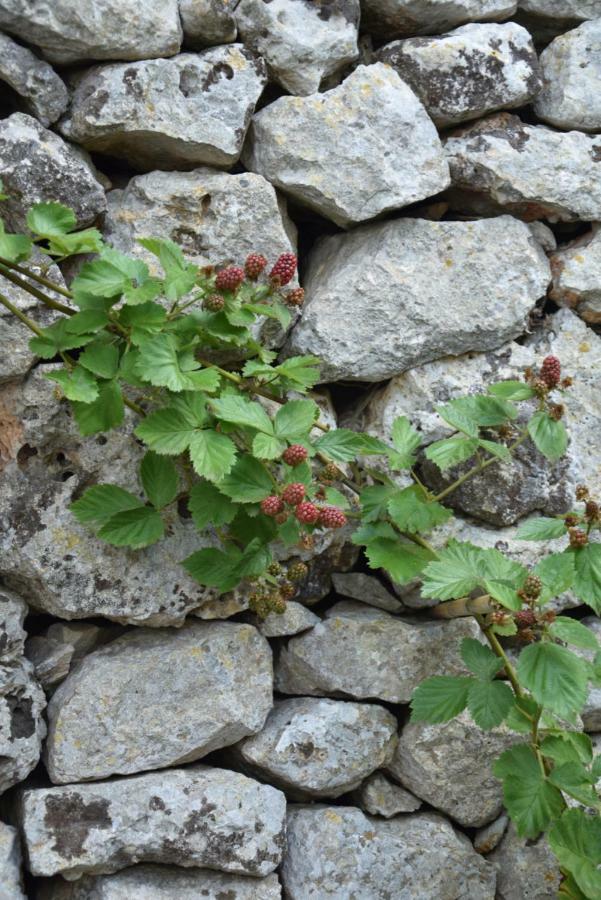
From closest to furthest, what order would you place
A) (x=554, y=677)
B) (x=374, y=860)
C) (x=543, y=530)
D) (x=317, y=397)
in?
(x=554, y=677)
(x=543, y=530)
(x=374, y=860)
(x=317, y=397)

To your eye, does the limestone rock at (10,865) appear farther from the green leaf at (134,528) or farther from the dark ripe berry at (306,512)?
the dark ripe berry at (306,512)

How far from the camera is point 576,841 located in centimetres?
168

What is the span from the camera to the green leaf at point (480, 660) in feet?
5.78

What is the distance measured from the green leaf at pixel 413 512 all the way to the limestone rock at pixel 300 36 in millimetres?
897

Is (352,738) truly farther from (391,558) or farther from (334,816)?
(391,558)

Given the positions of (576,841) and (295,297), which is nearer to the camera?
(576,841)

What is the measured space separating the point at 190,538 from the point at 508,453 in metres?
0.65

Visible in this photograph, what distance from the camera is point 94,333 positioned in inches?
67.1

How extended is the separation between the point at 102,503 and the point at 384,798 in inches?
33.9

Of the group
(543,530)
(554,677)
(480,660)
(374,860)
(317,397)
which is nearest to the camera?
(554,677)

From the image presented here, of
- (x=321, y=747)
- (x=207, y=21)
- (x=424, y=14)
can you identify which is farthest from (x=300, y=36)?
(x=321, y=747)

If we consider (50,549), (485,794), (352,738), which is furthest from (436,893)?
(50,549)

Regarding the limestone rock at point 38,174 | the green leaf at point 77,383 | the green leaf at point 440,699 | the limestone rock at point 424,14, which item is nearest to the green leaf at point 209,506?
the green leaf at point 77,383

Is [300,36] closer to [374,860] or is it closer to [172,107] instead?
[172,107]
